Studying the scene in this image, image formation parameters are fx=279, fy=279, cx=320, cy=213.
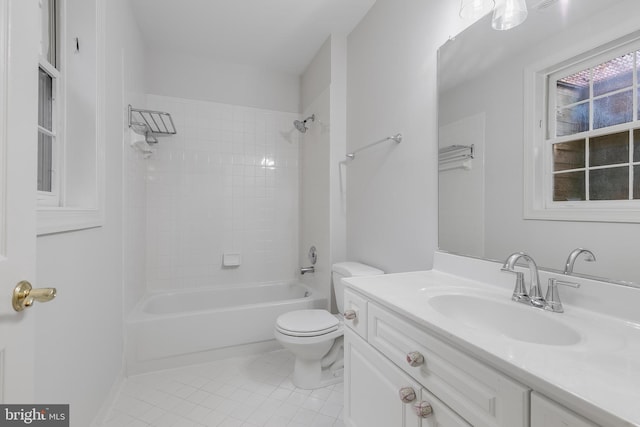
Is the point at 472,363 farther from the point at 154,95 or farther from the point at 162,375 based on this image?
the point at 154,95

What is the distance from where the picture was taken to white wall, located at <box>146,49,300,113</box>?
2.55 meters

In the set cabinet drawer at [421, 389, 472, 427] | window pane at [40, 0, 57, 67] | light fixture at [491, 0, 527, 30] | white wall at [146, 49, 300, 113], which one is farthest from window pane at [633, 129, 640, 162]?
white wall at [146, 49, 300, 113]

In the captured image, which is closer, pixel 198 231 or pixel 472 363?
pixel 472 363

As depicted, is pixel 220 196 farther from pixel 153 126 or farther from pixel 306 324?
pixel 306 324

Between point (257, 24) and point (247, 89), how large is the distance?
2.41 feet


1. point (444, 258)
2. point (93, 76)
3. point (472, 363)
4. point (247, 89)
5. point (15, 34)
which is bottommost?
point (472, 363)

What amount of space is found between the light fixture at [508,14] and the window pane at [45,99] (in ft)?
6.08

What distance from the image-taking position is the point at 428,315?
Answer: 800mm

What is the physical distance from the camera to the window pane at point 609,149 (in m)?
0.77

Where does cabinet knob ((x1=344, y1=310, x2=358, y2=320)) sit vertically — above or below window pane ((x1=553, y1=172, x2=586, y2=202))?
below

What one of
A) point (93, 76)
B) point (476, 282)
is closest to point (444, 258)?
point (476, 282)

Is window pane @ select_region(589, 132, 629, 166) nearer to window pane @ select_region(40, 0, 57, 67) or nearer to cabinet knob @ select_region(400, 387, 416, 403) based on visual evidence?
cabinet knob @ select_region(400, 387, 416, 403)

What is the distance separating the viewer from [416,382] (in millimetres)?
827

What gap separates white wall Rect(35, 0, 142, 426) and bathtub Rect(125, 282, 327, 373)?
5.9 inches
